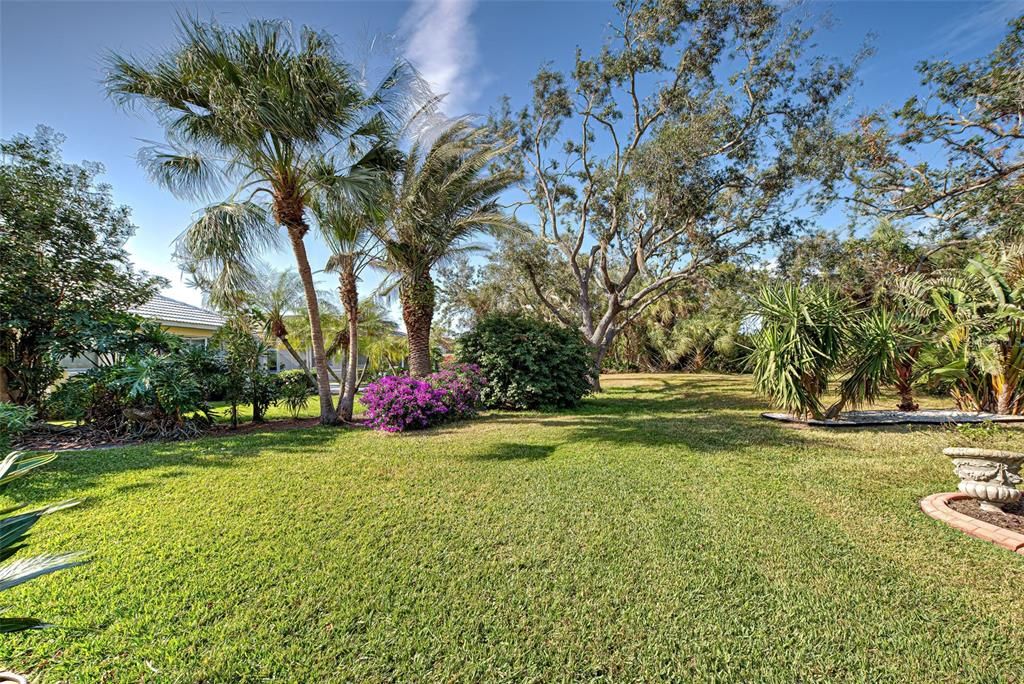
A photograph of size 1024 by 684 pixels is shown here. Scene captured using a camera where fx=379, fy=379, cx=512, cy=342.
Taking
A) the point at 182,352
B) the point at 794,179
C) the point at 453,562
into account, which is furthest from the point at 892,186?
the point at 182,352

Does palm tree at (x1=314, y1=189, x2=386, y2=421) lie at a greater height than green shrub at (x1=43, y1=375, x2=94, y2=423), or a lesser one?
greater

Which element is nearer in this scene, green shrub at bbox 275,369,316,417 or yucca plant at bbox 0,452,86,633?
yucca plant at bbox 0,452,86,633

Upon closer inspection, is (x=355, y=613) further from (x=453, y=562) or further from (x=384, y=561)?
(x=453, y=562)

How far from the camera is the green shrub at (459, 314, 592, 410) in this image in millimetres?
10757

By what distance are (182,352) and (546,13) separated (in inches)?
464

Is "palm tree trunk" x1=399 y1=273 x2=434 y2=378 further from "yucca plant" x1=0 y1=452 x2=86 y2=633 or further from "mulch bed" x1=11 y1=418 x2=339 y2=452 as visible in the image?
"yucca plant" x1=0 y1=452 x2=86 y2=633

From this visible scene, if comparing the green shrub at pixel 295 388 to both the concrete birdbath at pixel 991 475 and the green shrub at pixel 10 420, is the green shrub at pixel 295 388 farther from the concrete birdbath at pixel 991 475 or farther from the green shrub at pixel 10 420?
the concrete birdbath at pixel 991 475

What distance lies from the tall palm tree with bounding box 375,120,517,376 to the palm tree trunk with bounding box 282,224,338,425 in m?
1.78

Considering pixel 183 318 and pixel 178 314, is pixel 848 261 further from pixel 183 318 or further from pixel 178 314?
pixel 178 314

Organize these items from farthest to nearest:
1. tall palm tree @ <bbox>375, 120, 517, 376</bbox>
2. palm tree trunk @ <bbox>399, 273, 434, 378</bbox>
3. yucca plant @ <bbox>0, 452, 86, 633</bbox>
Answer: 1. palm tree trunk @ <bbox>399, 273, 434, 378</bbox>
2. tall palm tree @ <bbox>375, 120, 517, 376</bbox>
3. yucca plant @ <bbox>0, 452, 86, 633</bbox>

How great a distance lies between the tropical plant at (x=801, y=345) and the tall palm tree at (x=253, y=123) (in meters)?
8.55

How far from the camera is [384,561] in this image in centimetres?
315

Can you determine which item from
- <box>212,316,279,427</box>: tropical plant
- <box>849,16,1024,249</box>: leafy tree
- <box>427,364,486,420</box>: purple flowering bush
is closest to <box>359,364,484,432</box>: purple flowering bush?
<box>427,364,486,420</box>: purple flowering bush

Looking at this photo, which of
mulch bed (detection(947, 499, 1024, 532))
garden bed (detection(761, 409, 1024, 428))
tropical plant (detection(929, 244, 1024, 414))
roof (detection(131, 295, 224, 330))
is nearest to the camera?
mulch bed (detection(947, 499, 1024, 532))
